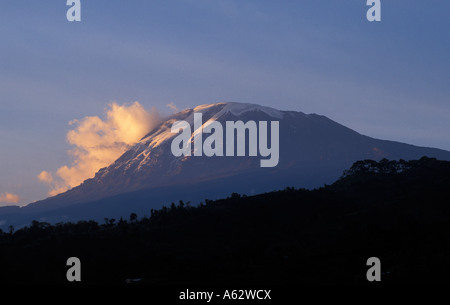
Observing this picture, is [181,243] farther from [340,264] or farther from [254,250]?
[340,264]

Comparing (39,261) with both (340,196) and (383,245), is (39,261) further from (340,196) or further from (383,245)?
(340,196)

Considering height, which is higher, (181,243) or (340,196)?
(340,196)

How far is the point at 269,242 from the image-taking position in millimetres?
110938

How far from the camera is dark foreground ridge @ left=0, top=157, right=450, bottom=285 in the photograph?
8738 centimetres

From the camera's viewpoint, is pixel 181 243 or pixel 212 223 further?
pixel 212 223

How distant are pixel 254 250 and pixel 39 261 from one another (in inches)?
1262

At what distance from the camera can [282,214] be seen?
5000 inches

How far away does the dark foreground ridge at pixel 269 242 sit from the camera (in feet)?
287

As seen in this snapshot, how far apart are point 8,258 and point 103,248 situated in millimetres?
14367

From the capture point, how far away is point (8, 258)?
99.6m
